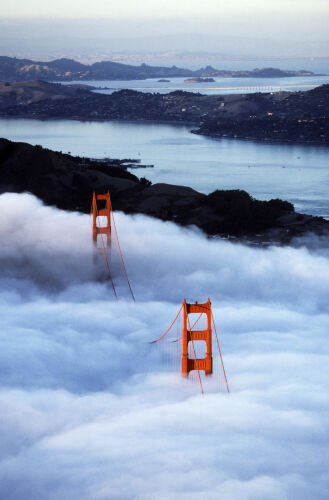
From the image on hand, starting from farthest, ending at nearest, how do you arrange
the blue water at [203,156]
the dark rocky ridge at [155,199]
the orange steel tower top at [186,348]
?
the blue water at [203,156]
the dark rocky ridge at [155,199]
the orange steel tower top at [186,348]

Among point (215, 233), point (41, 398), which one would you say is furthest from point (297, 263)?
point (41, 398)

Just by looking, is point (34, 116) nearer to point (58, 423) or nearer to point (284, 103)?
point (284, 103)

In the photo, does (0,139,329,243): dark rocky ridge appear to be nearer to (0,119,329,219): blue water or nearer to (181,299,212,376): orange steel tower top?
(0,119,329,219): blue water

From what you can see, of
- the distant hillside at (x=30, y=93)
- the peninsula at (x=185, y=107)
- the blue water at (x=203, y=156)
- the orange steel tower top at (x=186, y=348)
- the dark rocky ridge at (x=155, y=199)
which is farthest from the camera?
the distant hillside at (x=30, y=93)

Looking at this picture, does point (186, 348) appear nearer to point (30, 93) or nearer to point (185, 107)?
point (185, 107)

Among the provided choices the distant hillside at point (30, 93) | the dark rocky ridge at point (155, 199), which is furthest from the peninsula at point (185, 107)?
the dark rocky ridge at point (155, 199)

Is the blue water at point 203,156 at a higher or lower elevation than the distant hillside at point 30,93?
lower

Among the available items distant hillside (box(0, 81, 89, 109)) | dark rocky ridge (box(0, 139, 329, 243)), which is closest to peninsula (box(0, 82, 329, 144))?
distant hillside (box(0, 81, 89, 109))

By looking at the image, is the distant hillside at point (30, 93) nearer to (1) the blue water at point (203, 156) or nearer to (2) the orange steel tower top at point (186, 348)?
(1) the blue water at point (203, 156)
